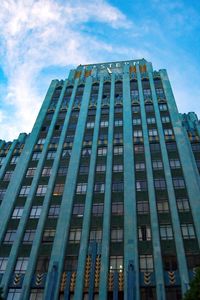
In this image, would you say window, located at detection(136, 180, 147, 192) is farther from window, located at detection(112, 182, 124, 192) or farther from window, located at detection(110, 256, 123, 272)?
window, located at detection(110, 256, 123, 272)

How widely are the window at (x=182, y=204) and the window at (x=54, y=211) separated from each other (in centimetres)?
1494

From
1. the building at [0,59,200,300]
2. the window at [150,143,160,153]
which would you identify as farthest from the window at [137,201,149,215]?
the window at [150,143,160,153]

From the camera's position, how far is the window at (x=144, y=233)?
33.4 meters

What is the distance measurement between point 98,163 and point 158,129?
469 inches

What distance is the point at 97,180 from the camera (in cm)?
4109

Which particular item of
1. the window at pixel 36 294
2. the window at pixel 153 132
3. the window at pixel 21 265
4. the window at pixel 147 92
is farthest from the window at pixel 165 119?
the window at pixel 36 294

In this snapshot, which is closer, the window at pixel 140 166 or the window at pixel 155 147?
the window at pixel 140 166

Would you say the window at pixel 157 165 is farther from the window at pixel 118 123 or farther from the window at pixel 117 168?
the window at pixel 118 123

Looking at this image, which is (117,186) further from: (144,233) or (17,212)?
(17,212)

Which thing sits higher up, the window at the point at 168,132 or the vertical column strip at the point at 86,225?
the window at the point at 168,132

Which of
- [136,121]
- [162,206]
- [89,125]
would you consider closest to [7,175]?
[89,125]

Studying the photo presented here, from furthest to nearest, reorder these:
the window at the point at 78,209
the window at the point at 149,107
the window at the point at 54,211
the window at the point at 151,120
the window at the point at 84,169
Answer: the window at the point at 149,107 < the window at the point at 151,120 < the window at the point at 84,169 < the window at the point at 54,211 < the window at the point at 78,209

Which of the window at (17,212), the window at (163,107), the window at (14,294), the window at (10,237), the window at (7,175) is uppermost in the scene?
the window at (163,107)

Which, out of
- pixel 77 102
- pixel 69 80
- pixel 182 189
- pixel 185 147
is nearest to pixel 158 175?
pixel 182 189
